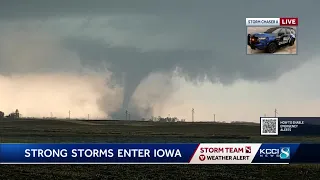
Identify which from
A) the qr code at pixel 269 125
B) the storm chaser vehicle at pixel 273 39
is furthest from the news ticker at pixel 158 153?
the storm chaser vehicle at pixel 273 39

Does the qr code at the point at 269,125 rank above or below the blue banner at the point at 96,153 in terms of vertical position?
above

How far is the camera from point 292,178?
16719 mm

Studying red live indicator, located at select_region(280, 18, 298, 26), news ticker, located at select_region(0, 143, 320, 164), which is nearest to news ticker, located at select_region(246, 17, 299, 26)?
red live indicator, located at select_region(280, 18, 298, 26)

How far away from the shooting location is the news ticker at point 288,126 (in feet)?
57.3

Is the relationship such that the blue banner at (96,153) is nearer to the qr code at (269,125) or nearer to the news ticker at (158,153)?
the news ticker at (158,153)

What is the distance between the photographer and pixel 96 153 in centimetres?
1574

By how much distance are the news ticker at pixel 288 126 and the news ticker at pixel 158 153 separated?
4.23 feet

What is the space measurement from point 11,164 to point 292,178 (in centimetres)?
1139

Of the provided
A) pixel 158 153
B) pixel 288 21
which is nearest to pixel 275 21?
pixel 288 21

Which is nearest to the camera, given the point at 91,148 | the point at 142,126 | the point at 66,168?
the point at 91,148

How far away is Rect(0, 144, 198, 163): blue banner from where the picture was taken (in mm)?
15719

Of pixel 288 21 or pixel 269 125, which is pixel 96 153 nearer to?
pixel 269 125

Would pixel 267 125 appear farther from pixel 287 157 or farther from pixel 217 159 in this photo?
pixel 217 159

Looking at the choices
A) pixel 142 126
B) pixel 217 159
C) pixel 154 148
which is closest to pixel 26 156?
pixel 154 148
